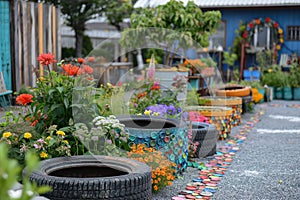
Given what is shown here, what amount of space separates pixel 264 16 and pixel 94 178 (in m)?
14.1

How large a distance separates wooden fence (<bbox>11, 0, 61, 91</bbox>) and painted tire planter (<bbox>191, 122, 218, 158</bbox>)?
404 centimetres

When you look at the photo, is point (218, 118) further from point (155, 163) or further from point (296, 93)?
point (296, 93)

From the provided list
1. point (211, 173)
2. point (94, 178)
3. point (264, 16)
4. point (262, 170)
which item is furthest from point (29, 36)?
point (264, 16)

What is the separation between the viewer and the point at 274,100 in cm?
1393

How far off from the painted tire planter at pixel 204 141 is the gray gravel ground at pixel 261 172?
0.44 ft

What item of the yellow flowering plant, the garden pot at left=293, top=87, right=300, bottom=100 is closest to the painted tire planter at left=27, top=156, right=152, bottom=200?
the yellow flowering plant

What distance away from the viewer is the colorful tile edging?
4.53 metres

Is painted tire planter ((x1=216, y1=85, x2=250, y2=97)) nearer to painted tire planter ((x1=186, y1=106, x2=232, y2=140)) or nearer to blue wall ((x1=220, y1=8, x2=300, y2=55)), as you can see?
painted tire planter ((x1=186, y1=106, x2=232, y2=140))

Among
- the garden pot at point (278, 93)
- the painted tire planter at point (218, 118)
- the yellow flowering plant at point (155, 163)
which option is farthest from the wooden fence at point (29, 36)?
the garden pot at point (278, 93)

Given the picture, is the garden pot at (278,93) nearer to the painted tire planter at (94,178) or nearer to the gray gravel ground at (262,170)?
the gray gravel ground at (262,170)

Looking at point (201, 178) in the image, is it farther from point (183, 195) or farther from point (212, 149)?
point (212, 149)

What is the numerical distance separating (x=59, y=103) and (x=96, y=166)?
841mm

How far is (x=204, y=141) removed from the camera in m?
6.04

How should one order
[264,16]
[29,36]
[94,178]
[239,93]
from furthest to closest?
[264,16] → [239,93] → [29,36] → [94,178]
